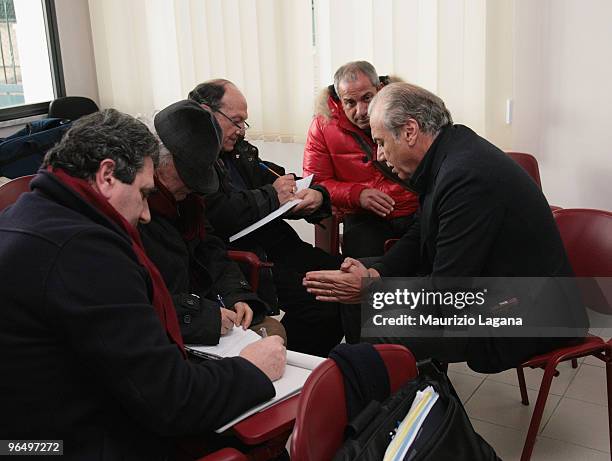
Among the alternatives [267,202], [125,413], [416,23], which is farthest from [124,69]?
[125,413]

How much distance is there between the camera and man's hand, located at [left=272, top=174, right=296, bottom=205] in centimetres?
284

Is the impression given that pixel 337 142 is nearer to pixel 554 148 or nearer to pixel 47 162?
pixel 554 148

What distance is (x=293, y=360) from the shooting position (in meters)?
1.69

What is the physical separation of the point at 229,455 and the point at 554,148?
278 cm

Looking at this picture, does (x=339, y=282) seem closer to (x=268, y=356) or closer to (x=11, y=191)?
(x=268, y=356)

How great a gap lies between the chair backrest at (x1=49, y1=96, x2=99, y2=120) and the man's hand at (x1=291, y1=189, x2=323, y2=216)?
7.34 ft

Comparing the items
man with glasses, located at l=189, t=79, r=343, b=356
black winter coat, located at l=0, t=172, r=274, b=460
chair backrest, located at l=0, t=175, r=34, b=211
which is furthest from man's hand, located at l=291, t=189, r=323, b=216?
black winter coat, located at l=0, t=172, r=274, b=460

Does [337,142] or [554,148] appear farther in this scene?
[554,148]

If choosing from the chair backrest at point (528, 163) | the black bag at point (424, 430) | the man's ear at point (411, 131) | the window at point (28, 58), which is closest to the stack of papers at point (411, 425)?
the black bag at point (424, 430)

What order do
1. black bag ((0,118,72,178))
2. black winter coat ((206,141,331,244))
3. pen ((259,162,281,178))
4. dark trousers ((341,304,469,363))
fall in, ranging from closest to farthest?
dark trousers ((341,304,469,363))
black winter coat ((206,141,331,244))
pen ((259,162,281,178))
black bag ((0,118,72,178))

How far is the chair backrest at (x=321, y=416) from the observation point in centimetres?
128

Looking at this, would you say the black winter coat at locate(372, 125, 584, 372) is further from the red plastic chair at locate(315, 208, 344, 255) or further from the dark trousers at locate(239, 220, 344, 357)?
the red plastic chair at locate(315, 208, 344, 255)

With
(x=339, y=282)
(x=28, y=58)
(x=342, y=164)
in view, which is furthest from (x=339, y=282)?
(x=28, y=58)

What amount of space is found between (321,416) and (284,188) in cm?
161
